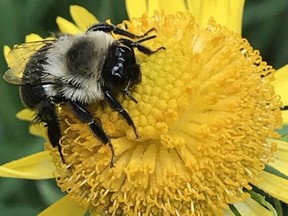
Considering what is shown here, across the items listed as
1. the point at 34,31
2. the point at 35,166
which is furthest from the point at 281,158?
the point at 34,31

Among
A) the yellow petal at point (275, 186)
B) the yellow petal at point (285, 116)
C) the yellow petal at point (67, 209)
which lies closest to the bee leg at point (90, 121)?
the yellow petal at point (67, 209)

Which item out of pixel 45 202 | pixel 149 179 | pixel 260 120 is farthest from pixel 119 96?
pixel 45 202

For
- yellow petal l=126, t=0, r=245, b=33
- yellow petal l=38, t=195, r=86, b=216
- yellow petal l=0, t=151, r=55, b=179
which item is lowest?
yellow petal l=38, t=195, r=86, b=216

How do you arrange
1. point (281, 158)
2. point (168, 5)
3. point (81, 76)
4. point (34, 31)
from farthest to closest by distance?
point (34, 31) → point (168, 5) → point (281, 158) → point (81, 76)

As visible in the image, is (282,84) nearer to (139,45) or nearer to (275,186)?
(275,186)

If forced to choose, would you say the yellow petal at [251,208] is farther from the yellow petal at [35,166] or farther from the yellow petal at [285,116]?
the yellow petal at [35,166]

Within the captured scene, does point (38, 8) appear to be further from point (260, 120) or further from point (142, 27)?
point (260, 120)

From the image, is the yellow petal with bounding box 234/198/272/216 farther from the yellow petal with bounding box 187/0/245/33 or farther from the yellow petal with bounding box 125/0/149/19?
the yellow petal with bounding box 125/0/149/19

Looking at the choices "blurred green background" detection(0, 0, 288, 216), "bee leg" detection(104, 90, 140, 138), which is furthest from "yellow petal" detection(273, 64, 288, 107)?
"blurred green background" detection(0, 0, 288, 216)
